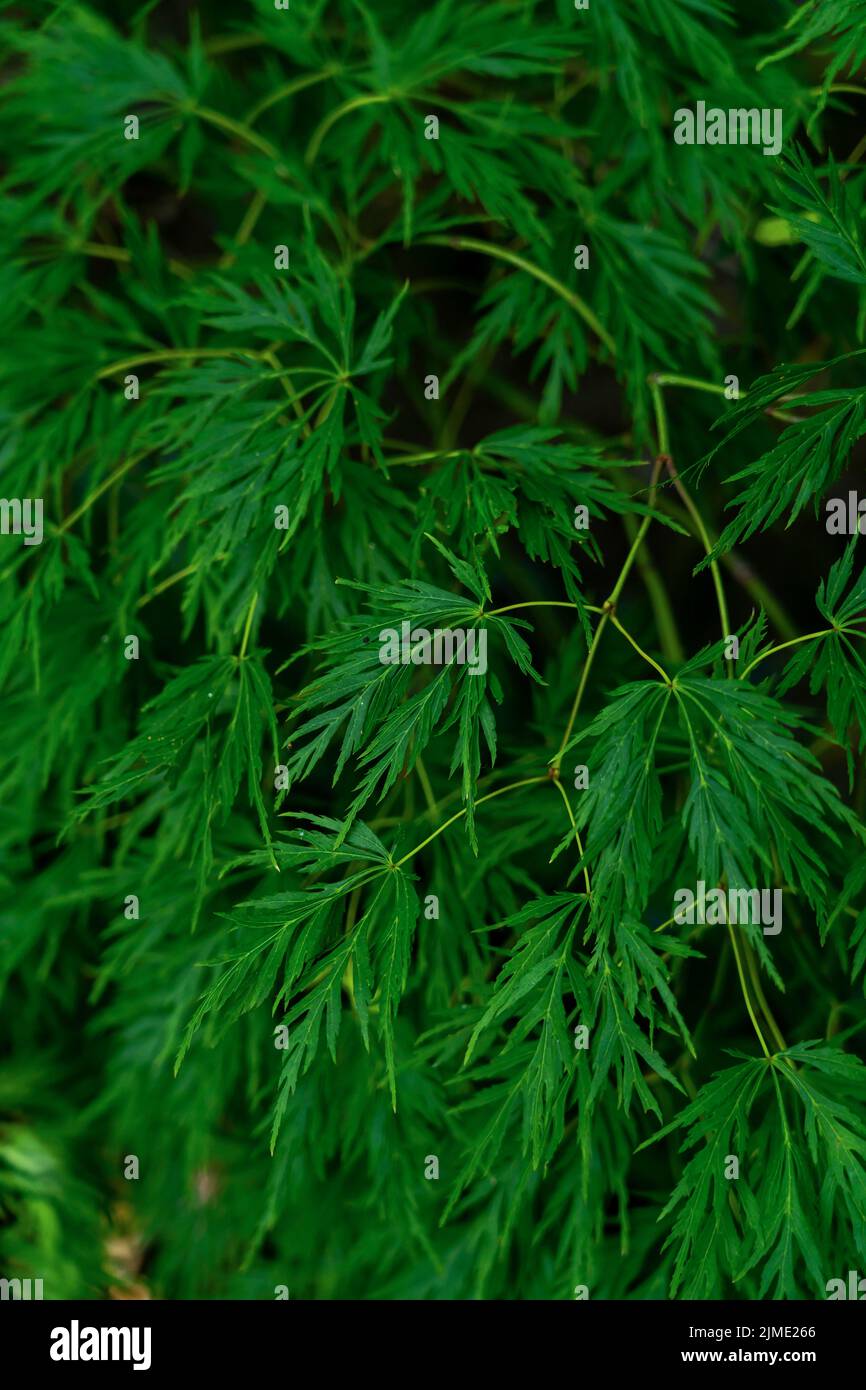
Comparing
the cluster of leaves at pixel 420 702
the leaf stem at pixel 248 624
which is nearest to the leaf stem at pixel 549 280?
the cluster of leaves at pixel 420 702

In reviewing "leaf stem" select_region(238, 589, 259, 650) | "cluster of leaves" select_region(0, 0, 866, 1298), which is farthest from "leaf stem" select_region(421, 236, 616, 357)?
"leaf stem" select_region(238, 589, 259, 650)

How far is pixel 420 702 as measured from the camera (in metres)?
0.72

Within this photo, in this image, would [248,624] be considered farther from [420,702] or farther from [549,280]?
[549,280]

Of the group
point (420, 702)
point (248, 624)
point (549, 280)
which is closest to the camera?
point (420, 702)

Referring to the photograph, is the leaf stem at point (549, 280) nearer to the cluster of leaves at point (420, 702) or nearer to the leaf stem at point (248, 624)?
the cluster of leaves at point (420, 702)

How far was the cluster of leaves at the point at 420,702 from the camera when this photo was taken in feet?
2.43

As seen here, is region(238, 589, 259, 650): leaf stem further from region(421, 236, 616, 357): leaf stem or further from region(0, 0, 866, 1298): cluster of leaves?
region(421, 236, 616, 357): leaf stem

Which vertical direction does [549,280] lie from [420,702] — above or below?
above

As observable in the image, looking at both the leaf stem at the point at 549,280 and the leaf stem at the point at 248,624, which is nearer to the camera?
the leaf stem at the point at 248,624

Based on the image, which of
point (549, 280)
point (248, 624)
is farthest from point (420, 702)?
point (549, 280)

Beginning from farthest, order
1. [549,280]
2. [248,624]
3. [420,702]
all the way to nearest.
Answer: [549,280] → [248,624] → [420,702]

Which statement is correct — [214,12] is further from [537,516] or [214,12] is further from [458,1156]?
[458,1156]

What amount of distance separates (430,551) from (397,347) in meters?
0.24
